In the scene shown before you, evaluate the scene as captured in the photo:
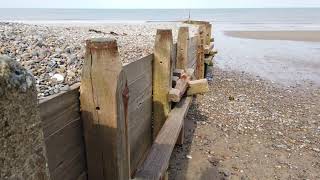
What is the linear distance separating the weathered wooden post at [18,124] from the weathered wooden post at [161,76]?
3.37 m

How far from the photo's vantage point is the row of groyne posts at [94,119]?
929 millimetres

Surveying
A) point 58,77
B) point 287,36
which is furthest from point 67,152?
point 287,36

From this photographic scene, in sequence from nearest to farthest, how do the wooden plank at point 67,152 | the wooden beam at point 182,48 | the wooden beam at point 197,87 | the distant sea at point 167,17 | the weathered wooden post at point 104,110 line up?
1. the wooden plank at point 67,152
2. the weathered wooden post at point 104,110
3. the wooden beam at point 197,87
4. the wooden beam at point 182,48
5. the distant sea at point 167,17

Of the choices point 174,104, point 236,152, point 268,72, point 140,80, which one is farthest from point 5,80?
point 268,72

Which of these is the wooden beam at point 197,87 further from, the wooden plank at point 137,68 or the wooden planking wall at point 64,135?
the wooden planking wall at point 64,135

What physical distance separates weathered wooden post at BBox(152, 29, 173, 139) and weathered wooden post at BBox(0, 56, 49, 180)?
3.37m

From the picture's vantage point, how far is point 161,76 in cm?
443

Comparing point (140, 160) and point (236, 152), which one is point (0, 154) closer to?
point (140, 160)

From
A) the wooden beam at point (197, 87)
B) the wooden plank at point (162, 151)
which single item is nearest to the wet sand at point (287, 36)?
the wooden beam at point (197, 87)

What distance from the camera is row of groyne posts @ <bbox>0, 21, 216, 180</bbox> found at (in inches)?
36.6

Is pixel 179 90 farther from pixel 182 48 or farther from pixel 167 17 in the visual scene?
pixel 167 17

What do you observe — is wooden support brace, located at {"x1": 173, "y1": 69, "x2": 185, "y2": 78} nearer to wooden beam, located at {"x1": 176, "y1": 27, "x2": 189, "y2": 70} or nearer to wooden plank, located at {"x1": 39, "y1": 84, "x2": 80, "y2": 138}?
wooden beam, located at {"x1": 176, "y1": 27, "x2": 189, "y2": 70}

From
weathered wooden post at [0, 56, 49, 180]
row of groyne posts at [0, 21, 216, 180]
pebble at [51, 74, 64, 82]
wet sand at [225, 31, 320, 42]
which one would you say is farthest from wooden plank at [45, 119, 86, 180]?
wet sand at [225, 31, 320, 42]

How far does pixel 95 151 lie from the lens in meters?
2.23
